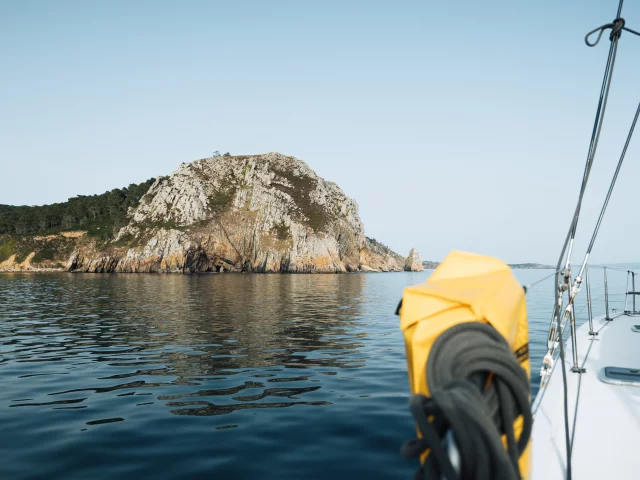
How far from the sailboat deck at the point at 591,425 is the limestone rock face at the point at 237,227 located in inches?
4276

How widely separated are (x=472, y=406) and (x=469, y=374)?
0.23 meters

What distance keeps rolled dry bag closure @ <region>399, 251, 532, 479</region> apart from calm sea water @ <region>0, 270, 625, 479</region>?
389cm

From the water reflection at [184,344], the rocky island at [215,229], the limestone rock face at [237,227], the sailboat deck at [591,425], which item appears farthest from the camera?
the rocky island at [215,229]

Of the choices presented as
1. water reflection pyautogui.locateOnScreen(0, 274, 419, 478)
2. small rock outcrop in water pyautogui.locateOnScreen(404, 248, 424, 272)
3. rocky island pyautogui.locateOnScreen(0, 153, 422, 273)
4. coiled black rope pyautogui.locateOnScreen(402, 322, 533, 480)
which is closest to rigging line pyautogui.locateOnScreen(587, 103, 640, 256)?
water reflection pyautogui.locateOnScreen(0, 274, 419, 478)

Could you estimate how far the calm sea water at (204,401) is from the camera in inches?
230

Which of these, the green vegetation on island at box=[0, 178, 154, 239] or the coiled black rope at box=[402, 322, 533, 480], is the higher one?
the green vegetation on island at box=[0, 178, 154, 239]

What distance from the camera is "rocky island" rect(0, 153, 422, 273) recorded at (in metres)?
114

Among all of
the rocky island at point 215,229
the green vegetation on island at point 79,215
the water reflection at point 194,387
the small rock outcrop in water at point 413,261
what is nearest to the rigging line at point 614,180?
the water reflection at point 194,387

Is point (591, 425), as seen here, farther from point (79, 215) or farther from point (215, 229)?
point (79, 215)

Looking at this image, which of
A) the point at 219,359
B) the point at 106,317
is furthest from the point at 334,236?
the point at 219,359

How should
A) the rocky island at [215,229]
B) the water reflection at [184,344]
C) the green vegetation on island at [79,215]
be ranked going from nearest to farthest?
the water reflection at [184,344], the rocky island at [215,229], the green vegetation on island at [79,215]

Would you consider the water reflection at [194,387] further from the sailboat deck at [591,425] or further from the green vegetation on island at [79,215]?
the green vegetation on island at [79,215]

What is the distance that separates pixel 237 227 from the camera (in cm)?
12338

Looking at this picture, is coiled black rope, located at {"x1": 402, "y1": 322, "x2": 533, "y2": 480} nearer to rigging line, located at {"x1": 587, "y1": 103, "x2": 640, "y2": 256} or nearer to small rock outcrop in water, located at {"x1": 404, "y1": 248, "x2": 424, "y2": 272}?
rigging line, located at {"x1": 587, "y1": 103, "x2": 640, "y2": 256}
